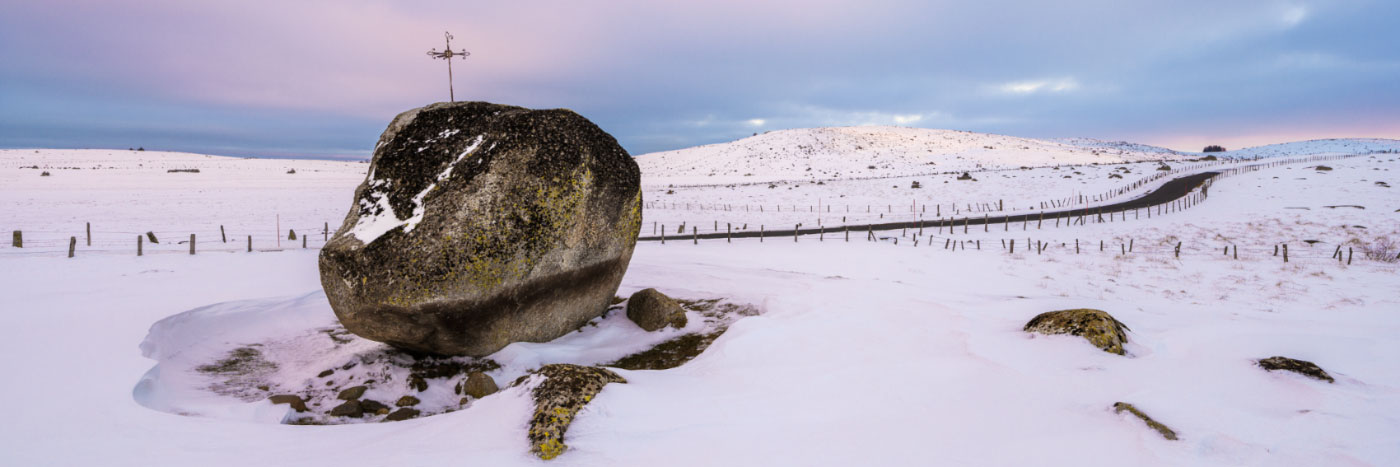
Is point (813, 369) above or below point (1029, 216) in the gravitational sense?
below

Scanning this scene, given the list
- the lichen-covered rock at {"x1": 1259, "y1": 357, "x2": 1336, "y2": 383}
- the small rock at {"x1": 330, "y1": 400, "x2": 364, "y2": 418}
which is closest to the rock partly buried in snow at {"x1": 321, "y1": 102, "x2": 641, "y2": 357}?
the small rock at {"x1": 330, "y1": 400, "x2": 364, "y2": 418}

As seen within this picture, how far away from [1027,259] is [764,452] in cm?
1721

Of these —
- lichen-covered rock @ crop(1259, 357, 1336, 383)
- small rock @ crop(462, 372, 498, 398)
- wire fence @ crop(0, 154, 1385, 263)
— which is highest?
wire fence @ crop(0, 154, 1385, 263)

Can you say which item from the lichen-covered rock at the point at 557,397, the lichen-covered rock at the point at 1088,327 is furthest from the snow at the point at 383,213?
the lichen-covered rock at the point at 1088,327

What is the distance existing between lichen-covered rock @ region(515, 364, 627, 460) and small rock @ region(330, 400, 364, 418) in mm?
2946

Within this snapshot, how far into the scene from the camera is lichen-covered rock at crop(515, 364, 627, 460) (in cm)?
463

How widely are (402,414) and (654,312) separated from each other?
4489 millimetres

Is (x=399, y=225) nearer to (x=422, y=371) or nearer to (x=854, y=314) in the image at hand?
(x=422, y=371)

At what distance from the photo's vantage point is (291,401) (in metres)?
7.27

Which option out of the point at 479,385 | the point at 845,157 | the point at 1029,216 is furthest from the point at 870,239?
the point at 845,157

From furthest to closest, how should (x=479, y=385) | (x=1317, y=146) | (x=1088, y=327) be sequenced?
1. (x=1317, y=146)
2. (x=479, y=385)
3. (x=1088, y=327)

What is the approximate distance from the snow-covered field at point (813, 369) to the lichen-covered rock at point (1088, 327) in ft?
0.68

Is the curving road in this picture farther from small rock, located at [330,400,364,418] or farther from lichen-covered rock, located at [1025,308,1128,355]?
small rock, located at [330,400,364,418]

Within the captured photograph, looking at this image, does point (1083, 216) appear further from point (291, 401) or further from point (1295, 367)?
point (291, 401)
